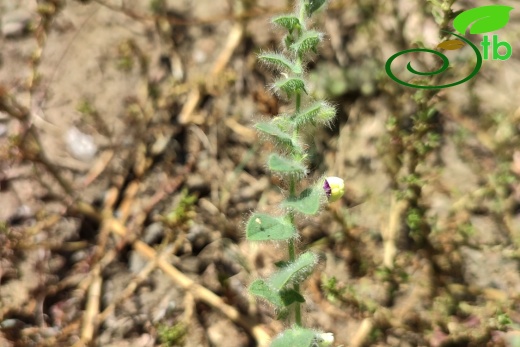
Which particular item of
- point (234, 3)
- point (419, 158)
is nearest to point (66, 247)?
point (234, 3)

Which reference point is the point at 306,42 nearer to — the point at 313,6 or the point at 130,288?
the point at 313,6

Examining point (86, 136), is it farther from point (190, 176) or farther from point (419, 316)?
point (419, 316)

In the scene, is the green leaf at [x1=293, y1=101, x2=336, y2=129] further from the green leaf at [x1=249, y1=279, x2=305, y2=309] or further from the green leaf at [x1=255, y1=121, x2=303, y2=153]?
the green leaf at [x1=249, y1=279, x2=305, y2=309]

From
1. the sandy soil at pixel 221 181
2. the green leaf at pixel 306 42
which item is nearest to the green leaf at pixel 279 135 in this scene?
the green leaf at pixel 306 42

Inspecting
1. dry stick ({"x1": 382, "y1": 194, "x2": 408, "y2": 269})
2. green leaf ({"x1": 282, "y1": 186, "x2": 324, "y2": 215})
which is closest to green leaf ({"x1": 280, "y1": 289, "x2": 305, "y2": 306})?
green leaf ({"x1": 282, "y1": 186, "x2": 324, "y2": 215})

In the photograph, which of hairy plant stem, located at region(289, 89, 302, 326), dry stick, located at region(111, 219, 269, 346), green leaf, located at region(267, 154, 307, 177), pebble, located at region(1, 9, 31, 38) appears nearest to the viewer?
green leaf, located at region(267, 154, 307, 177)

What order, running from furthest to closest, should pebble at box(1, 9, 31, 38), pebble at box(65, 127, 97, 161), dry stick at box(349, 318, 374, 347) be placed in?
1. pebble at box(1, 9, 31, 38)
2. pebble at box(65, 127, 97, 161)
3. dry stick at box(349, 318, 374, 347)
